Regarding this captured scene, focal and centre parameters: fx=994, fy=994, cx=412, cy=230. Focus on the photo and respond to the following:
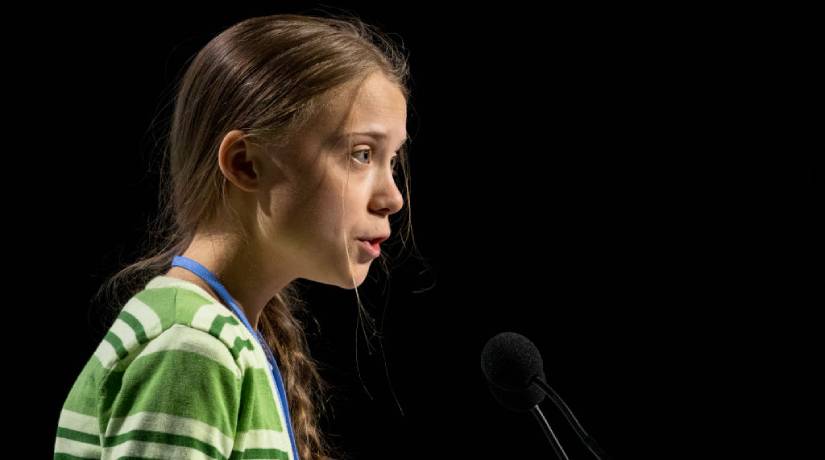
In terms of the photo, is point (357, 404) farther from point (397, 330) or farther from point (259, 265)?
point (259, 265)

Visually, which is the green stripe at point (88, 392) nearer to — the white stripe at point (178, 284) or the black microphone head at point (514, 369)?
the white stripe at point (178, 284)

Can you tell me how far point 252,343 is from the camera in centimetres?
100

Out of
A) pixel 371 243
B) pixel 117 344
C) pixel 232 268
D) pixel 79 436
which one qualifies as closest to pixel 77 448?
pixel 79 436

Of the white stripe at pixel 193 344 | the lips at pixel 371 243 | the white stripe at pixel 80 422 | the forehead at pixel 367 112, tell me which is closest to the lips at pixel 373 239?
the lips at pixel 371 243

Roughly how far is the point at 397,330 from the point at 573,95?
1.83 feet

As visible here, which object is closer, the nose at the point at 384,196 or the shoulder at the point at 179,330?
the shoulder at the point at 179,330

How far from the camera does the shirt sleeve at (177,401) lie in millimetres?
879

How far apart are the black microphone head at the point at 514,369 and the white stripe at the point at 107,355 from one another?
0.37 m

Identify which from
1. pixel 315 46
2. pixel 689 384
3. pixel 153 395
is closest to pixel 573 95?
pixel 689 384

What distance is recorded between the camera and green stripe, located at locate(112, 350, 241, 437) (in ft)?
2.91

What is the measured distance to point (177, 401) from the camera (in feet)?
2.91

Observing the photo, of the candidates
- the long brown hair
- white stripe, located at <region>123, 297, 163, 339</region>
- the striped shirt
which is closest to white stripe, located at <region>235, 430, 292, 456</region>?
the striped shirt

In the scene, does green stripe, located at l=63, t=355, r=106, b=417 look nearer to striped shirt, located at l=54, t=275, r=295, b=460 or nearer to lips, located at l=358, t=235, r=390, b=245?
striped shirt, located at l=54, t=275, r=295, b=460

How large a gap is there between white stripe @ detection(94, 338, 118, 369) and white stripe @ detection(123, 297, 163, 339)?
4 centimetres
